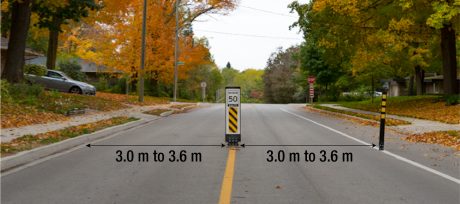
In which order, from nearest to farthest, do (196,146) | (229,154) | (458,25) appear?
(229,154), (196,146), (458,25)

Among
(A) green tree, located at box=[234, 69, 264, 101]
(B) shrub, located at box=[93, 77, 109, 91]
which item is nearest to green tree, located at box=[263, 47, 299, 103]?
(A) green tree, located at box=[234, 69, 264, 101]

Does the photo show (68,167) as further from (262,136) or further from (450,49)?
(450,49)

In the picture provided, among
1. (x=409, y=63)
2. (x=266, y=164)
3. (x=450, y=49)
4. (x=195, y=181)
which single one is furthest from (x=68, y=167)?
(x=409, y=63)

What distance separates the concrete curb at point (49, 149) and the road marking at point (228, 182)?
3.92m

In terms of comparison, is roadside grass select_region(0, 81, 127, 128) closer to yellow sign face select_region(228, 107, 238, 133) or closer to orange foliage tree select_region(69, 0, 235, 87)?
yellow sign face select_region(228, 107, 238, 133)

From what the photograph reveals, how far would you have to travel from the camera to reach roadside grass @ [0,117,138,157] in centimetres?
1005

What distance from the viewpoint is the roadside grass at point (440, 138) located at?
13.1 m

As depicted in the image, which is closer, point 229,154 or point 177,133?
point 229,154

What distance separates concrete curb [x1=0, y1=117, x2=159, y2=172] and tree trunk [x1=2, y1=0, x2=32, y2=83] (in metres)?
8.20

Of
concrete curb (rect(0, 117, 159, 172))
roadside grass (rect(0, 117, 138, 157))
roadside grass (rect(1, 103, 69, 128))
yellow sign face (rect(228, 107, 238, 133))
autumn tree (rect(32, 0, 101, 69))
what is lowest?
concrete curb (rect(0, 117, 159, 172))

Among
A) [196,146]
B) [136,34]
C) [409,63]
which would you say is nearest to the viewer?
[196,146]

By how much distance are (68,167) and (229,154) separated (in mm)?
3349

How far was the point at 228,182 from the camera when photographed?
734 cm

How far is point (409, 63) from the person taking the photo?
3875 cm
